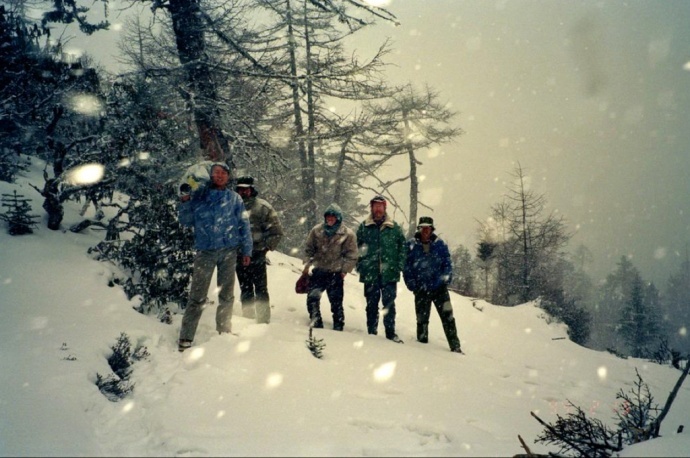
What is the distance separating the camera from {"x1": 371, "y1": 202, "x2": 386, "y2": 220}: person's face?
19.9 ft

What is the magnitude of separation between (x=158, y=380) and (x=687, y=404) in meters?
6.91

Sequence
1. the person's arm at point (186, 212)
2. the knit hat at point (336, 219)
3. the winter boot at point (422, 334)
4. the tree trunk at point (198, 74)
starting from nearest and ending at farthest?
the person's arm at point (186, 212)
the knit hat at point (336, 219)
the winter boot at point (422, 334)
the tree trunk at point (198, 74)

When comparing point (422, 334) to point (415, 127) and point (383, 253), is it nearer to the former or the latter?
point (383, 253)

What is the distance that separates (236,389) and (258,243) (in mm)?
2854

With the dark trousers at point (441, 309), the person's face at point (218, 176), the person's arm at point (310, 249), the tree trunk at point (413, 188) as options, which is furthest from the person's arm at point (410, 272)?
the tree trunk at point (413, 188)

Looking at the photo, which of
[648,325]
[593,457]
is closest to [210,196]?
[593,457]

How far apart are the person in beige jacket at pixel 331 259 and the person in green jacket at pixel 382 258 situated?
0.29 meters

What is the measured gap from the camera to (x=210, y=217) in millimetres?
4484

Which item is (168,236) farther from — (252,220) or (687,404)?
(687,404)

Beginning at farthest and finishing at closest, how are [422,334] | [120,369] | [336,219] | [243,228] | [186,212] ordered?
[422,334]
[336,219]
[243,228]
[186,212]
[120,369]

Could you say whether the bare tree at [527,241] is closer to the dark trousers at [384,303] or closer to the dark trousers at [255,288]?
the dark trousers at [384,303]

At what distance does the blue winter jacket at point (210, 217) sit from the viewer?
4477 millimetres

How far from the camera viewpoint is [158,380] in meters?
3.31

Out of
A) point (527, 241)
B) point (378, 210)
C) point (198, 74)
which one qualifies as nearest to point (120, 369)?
point (378, 210)
